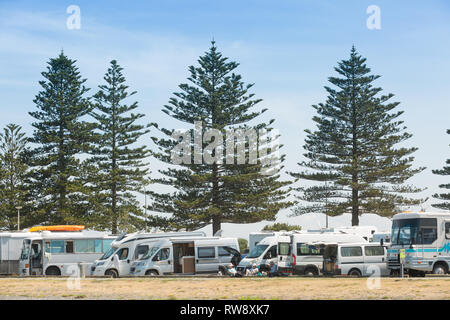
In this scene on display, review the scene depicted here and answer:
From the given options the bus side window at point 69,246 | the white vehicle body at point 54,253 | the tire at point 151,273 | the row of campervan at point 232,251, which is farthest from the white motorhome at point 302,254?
the bus side window at point 69,246

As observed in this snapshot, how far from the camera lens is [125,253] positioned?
29781mm

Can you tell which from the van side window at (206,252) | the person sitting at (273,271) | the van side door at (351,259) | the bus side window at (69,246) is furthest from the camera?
the bus side window at (69,246)

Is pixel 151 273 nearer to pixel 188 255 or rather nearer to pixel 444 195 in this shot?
pixel 188 255

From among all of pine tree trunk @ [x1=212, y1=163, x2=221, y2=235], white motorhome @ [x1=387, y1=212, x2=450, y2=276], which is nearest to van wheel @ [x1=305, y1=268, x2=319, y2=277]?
white motorhome @ [x1=387, y1=212, x2=450, y2=276]

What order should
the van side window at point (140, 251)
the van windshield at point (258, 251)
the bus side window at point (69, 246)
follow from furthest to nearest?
1. the bus side window at point (69, 246)
2. the van side window at point (140, 251)
3. the van windshield at point (258, 251)

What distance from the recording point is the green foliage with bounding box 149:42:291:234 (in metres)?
51.6

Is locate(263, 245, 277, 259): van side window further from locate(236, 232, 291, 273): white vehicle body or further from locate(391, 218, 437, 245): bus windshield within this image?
locate(391, 218, 437, 245): bus windshield

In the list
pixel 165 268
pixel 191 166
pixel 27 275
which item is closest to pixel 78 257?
pixel 27 275

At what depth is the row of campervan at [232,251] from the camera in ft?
85.2

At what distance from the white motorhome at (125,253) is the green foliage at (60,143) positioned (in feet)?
81.9

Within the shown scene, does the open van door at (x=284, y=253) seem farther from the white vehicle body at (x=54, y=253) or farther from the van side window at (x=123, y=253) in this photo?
the white vehicle body at (x=54, y=253)

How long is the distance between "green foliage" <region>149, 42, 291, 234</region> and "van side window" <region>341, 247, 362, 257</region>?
24.5m

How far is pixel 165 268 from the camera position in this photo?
2847cm
